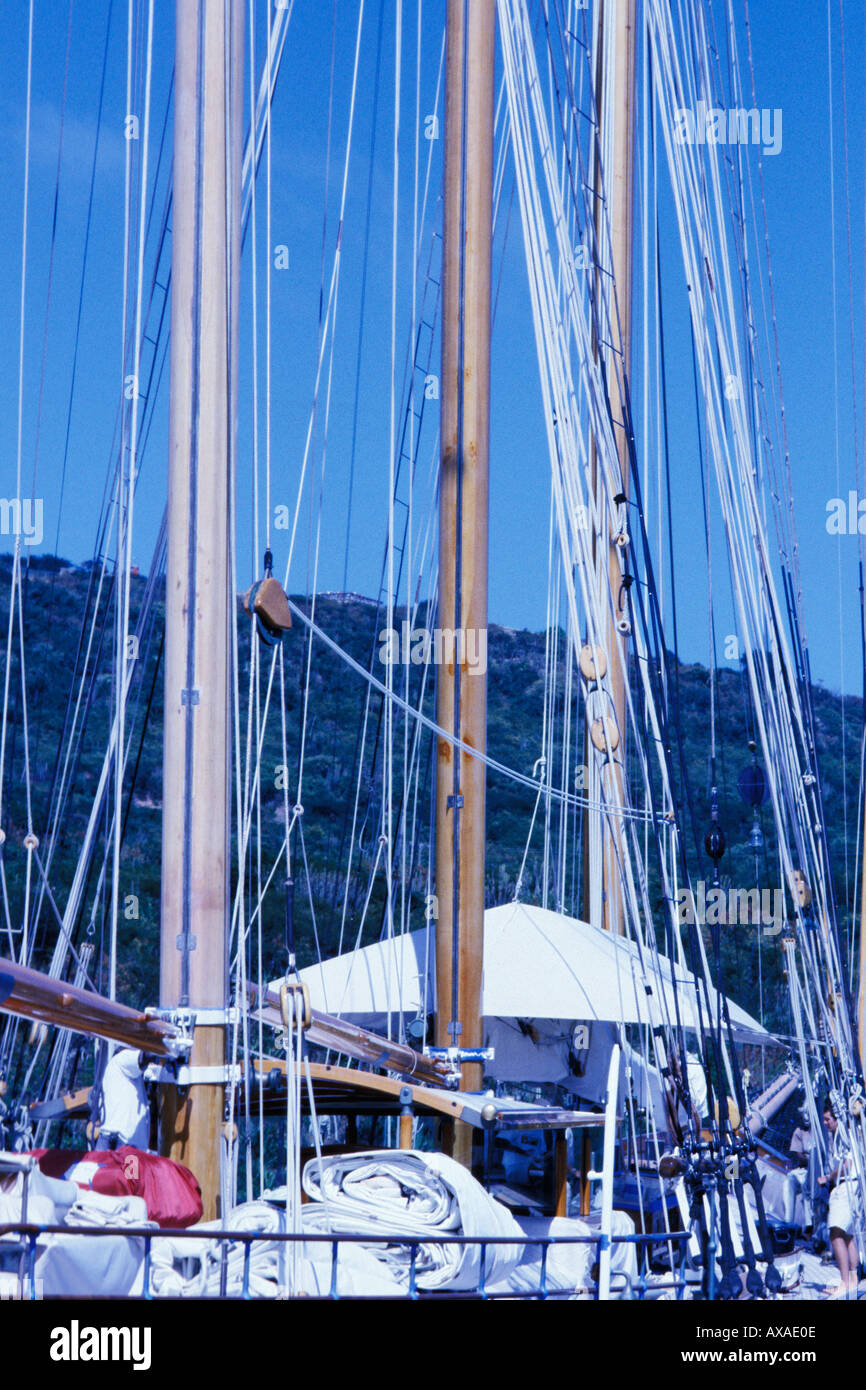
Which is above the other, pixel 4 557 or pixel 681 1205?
pixel 4 557

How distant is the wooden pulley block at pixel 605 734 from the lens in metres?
8.00

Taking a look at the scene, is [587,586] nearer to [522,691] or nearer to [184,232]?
[184,232]

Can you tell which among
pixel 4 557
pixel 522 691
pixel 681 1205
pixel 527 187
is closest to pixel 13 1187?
pixel 681 1205

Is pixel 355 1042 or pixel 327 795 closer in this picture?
pixel 355 1042

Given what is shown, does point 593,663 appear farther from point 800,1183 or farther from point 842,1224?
point 800,1183

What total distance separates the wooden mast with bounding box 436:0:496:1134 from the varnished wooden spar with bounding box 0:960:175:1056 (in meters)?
2.75

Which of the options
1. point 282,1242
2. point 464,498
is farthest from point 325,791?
point 282,1242

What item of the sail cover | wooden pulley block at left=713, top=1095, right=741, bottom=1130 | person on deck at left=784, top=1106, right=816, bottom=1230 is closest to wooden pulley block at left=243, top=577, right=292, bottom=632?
wooden pulley block at left=713, top=1095, right=741, bottom=1130

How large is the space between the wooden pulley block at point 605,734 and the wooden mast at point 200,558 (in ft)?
7.92

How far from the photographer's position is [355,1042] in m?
6.99

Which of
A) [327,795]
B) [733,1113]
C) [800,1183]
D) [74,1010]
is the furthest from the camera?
[327,795]

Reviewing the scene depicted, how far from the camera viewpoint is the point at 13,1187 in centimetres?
484

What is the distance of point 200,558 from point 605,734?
2.64m
